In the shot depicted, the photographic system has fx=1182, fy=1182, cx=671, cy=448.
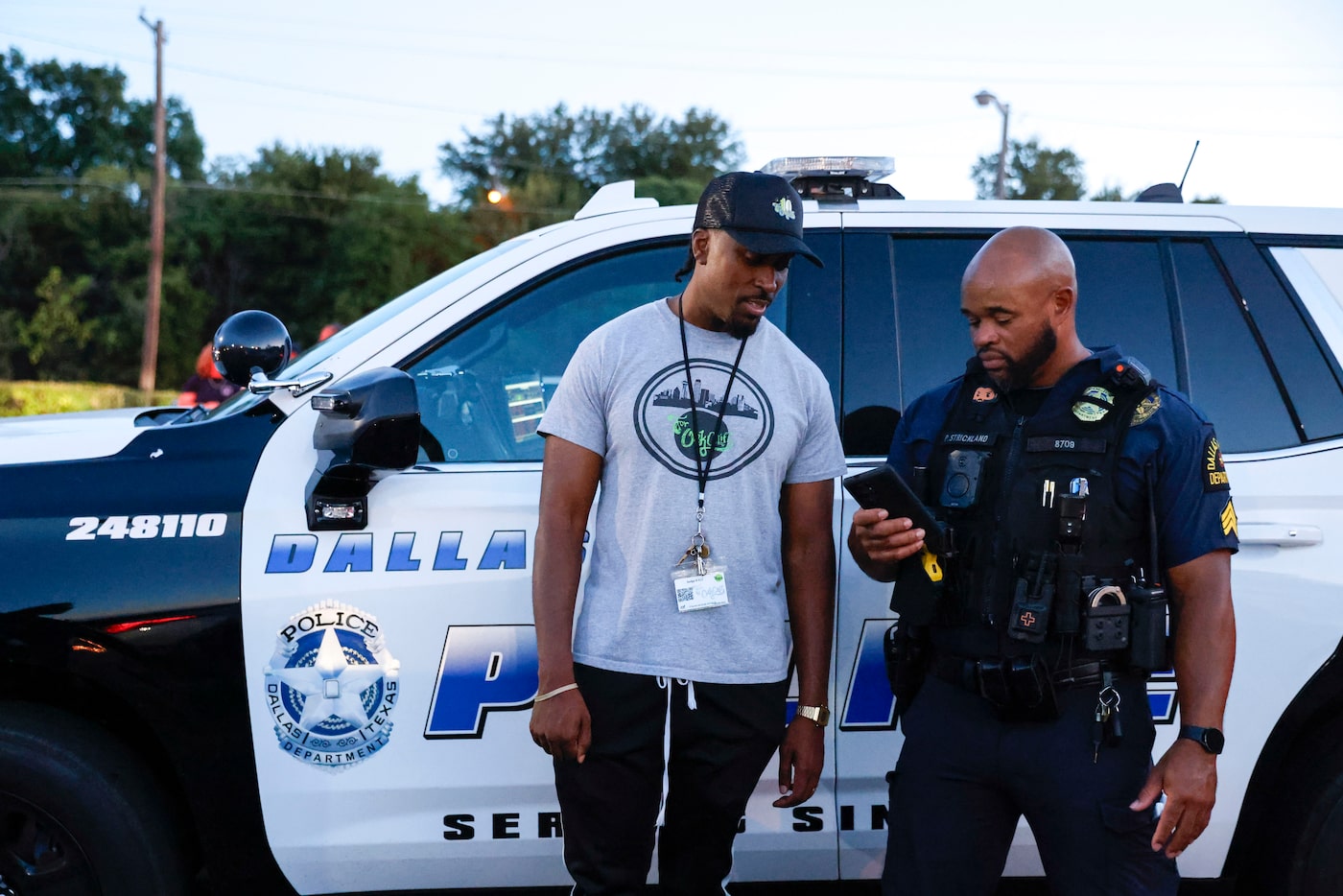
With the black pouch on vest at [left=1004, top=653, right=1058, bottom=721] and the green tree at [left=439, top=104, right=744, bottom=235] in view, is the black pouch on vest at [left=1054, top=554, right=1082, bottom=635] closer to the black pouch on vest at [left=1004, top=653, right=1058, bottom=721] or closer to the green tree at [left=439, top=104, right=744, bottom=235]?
the black pouch on vest at [left=1004, top=653, right=1058, bottom=721]

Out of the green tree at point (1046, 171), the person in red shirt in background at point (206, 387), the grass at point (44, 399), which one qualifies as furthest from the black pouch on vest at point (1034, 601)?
the green tree at point (1046, 171)

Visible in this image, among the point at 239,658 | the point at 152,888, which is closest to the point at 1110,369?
the point at 239,658

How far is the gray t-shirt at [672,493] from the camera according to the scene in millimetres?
2230

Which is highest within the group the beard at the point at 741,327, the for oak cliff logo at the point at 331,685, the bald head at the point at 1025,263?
the bald head at the point at 1025,263

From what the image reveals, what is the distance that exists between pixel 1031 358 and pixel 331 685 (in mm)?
1606

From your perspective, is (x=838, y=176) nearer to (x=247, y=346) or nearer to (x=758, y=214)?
(x=758, y=214)

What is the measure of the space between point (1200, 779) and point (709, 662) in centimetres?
89

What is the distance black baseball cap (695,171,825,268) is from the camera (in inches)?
87.6

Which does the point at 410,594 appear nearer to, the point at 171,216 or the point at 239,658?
the point at 239,658

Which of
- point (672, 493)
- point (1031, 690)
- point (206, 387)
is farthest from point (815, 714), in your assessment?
point (206, 387)

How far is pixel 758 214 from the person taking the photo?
2225mm

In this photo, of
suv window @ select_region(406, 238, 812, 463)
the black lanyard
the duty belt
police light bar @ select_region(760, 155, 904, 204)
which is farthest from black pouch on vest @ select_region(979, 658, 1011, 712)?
police light bar @ select_region(760, 155, 904, 204)

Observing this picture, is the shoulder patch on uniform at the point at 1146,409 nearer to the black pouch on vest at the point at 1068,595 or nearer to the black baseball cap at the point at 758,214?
the black pouch on vest at the point at 1068,595

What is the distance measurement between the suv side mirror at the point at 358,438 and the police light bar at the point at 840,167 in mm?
1185
